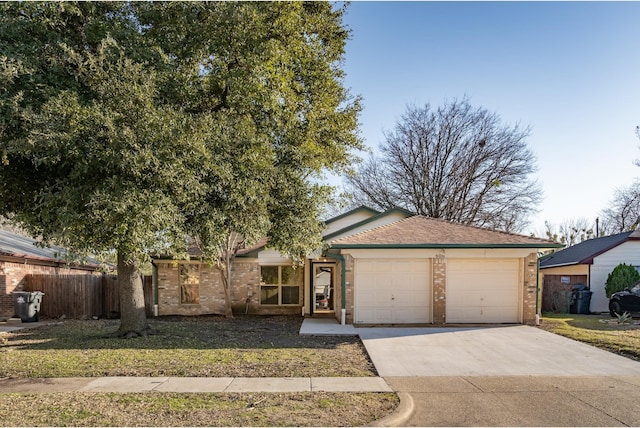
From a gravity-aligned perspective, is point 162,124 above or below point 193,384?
above

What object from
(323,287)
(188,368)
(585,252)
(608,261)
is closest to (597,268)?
(608,261)

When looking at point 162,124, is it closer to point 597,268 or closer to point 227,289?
point 227,289

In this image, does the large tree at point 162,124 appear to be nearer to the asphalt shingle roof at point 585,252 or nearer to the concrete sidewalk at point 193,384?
the concrete sidewalk at point 193,384

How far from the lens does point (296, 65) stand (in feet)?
38.1

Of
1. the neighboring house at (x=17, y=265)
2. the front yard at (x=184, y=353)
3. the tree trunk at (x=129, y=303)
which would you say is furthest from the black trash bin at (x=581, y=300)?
the neighboring house at (x=17, y=265)

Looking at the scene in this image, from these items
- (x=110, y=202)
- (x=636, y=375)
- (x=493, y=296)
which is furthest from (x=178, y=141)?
(x=493, y=296)

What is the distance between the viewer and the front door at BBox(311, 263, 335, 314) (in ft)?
59.6

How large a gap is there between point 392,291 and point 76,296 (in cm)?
1260

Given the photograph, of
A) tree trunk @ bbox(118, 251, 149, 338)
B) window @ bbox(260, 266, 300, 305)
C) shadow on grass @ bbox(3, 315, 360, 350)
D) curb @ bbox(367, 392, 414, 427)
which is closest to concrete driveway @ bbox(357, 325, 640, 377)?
shadow on grass @ bbox(3, 315, 360, 350)

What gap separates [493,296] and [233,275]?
9.87m

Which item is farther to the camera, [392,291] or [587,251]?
[587,251]

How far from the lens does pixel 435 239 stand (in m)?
14.6

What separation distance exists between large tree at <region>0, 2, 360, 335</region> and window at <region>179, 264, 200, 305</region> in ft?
19.5

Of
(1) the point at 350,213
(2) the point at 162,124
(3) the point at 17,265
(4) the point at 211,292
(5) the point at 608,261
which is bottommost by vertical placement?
(4) the point at 211,292
